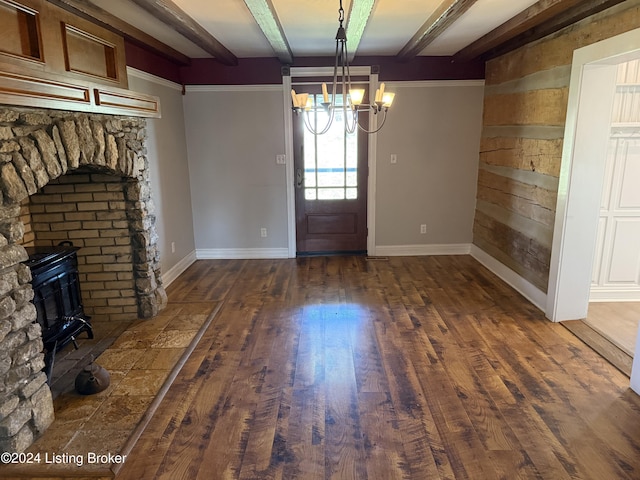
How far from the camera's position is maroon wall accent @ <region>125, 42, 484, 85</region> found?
4820 millimetres

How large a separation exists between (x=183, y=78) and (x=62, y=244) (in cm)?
253

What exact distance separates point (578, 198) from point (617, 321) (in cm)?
112

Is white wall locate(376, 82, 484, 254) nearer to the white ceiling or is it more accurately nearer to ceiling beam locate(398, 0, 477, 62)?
the white ceiling

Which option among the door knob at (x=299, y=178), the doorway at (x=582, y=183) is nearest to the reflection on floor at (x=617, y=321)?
the doorway at (x=582, y=183)

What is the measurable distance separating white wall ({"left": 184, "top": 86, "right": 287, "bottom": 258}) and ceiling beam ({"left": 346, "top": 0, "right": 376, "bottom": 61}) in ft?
4.66

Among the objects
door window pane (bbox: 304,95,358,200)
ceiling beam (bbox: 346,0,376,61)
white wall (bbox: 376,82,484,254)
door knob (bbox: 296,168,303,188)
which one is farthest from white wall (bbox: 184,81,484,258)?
ceiling beam (bbox: 346,0,376,61)

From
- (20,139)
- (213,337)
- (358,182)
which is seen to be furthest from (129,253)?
(358,182)

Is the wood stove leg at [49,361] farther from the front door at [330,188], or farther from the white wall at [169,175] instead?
the front door at [330,188]

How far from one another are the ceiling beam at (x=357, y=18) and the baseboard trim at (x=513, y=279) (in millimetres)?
2695

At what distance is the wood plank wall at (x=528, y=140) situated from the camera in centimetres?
320

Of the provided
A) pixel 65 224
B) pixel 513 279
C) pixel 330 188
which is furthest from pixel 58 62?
pixel 513 279

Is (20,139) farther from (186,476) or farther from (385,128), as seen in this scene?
(385,128)

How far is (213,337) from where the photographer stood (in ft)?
10.7

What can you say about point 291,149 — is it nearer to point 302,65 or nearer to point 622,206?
point 302,65
